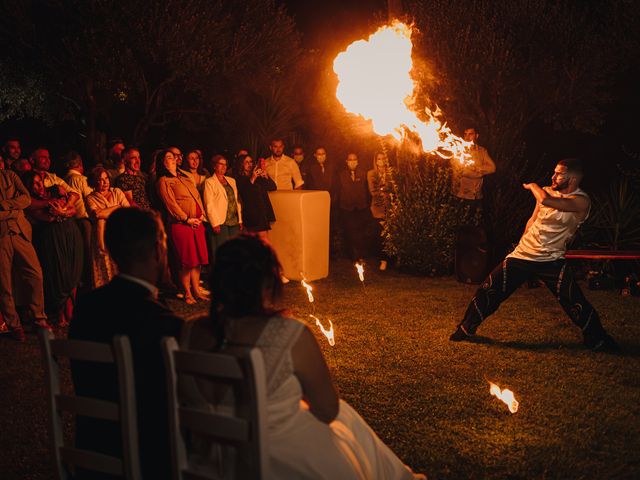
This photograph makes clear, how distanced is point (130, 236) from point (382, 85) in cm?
816

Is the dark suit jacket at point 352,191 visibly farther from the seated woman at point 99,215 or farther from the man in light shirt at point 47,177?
the man in light shirt at point 47,177

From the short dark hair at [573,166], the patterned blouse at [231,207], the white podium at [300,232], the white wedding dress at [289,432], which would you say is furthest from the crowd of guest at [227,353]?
the white podium at [300,232]

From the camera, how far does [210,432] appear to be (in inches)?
97.4

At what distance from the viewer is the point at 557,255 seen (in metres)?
6.64

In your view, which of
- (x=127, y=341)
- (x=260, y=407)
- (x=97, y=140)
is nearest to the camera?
(x=260, y=407)

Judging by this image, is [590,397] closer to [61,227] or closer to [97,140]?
[61,227]

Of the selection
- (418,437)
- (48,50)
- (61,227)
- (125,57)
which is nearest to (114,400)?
(418,437)

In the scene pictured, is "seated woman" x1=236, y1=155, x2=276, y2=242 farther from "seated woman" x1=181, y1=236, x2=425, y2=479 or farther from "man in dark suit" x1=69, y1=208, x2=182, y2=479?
"seated woman" x1=181, y1=236, x2=425, y2=479

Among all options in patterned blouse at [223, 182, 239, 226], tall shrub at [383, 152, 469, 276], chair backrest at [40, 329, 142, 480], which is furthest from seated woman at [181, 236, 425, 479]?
tall shrub at [383, 152, 469, 276]

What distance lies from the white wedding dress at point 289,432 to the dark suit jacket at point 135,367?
17cm

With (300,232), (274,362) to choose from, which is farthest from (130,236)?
(300,232)

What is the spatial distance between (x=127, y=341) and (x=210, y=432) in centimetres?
47

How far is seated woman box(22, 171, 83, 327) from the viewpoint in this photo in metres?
7.70

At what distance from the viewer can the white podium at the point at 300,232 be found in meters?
10.8
